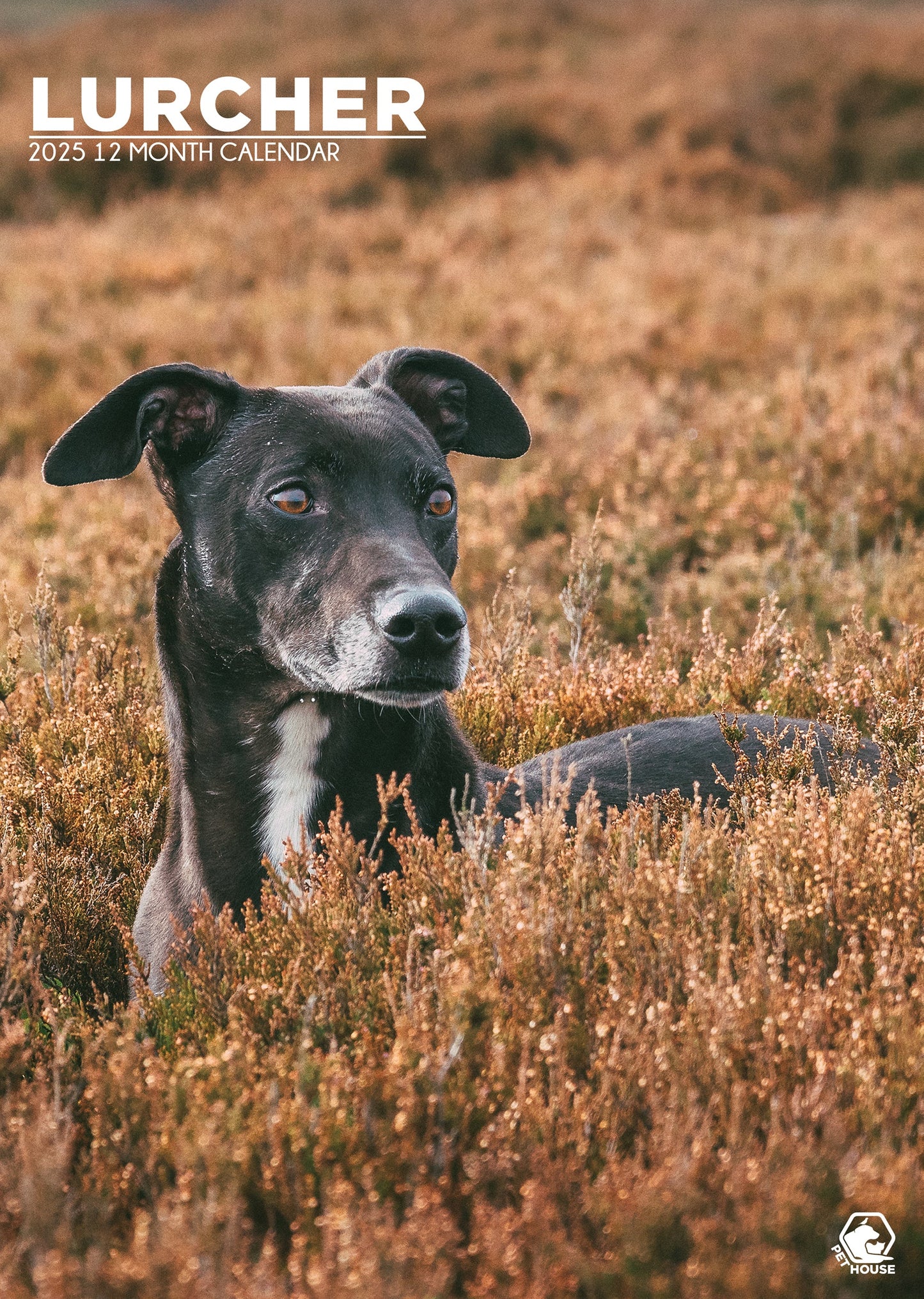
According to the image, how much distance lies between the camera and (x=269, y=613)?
3.19 meters

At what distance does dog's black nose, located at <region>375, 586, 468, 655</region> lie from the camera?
2863 mm

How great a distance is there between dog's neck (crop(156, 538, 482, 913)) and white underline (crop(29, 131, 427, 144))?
19.9m

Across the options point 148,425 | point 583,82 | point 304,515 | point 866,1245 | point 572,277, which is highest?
point 583,82

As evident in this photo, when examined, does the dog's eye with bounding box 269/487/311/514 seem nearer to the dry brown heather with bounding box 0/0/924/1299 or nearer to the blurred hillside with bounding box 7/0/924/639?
the dry brown heather with bounding box 0/0/924/1299

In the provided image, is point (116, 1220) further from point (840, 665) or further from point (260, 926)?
point (840, 665)

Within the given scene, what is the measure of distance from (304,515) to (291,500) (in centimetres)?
5

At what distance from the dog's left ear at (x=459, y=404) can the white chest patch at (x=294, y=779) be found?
1200 mm

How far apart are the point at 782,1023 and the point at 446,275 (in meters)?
13.9

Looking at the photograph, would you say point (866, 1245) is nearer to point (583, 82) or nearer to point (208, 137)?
point (208, 137)

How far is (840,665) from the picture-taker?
4500 millimetres

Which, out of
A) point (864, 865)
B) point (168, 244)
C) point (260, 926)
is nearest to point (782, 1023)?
point (864, 865)

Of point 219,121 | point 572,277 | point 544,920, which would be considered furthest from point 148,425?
point 219,121

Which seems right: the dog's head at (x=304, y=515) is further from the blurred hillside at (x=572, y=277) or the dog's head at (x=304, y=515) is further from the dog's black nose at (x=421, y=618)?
the blurred hillside at (x=572, y=277)

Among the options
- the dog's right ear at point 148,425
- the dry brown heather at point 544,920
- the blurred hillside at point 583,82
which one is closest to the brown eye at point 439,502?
the dog's right ear at point 148,425
